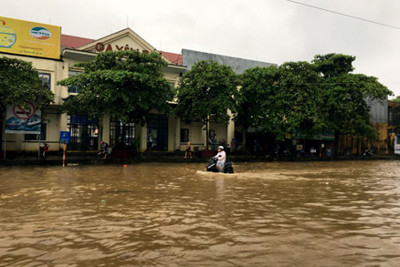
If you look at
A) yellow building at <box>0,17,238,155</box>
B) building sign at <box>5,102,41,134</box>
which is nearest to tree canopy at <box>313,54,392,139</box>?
yellow building at <box>0,17,238,155</box>

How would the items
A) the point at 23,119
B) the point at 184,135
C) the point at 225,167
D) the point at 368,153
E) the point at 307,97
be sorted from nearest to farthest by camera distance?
1. the point at 225,167
2. the point at 23,119
3. the point at 307,97
4. the point at 184,135
5. the point at 368,153

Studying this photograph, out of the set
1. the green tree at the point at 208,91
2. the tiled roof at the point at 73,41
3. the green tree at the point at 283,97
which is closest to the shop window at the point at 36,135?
the tiled roof at the point at 73,41

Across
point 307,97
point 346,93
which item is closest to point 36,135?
point 307,97

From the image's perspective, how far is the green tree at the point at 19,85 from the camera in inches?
744

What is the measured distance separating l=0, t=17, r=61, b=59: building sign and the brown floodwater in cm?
1912

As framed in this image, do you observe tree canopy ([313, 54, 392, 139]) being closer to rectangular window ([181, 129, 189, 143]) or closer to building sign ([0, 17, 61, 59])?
rectangular window ([181, 129, 189, 143])

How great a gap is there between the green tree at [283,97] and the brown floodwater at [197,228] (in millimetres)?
17940

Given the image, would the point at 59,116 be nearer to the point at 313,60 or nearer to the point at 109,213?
the point at 109,213

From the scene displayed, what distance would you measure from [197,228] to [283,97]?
23.4 meters

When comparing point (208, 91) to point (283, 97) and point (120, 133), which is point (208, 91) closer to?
point (283, 97)

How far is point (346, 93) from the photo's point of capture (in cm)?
3042

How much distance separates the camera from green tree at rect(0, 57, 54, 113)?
1891cm

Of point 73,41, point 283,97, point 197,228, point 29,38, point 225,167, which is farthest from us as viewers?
point 73,41

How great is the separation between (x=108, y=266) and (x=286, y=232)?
3.00 m
